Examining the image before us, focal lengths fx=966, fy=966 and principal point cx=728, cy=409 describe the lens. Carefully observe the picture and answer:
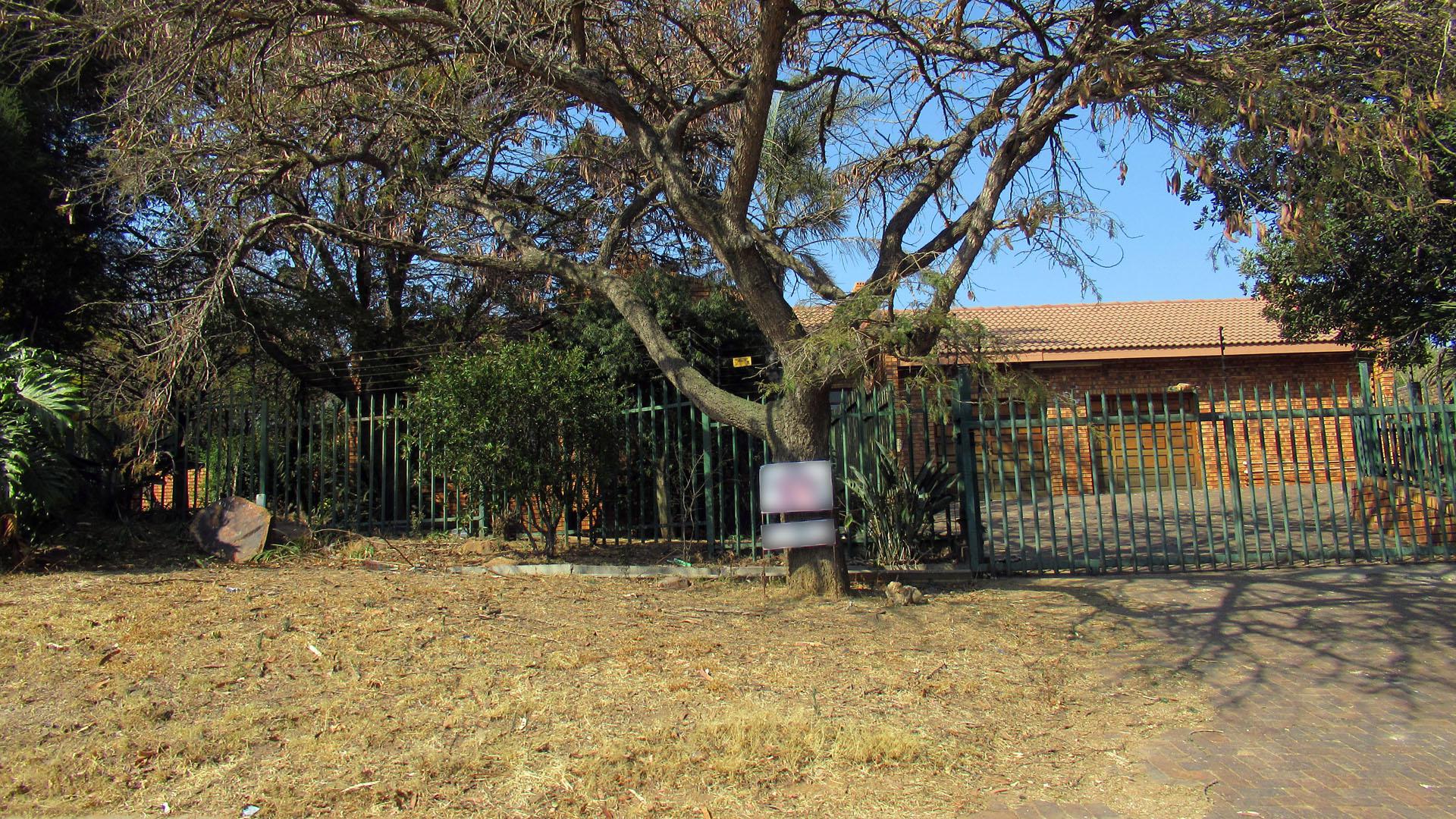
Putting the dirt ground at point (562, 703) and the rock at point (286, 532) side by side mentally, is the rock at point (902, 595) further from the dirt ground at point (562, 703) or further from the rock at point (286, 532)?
the rock at point (286, 532)

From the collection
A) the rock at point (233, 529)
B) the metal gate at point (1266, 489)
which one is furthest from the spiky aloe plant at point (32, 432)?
the metal gate at point (1266, 489)

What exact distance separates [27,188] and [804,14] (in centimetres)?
907

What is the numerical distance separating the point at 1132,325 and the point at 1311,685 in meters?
14.7

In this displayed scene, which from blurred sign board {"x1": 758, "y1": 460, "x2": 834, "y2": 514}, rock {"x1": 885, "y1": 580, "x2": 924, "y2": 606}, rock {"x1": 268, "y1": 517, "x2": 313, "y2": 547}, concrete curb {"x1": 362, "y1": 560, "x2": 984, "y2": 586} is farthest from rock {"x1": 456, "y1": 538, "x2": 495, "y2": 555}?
rock {"x1": 885, "y1": 580, "x2": 924, "y2": 606}

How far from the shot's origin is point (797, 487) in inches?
291

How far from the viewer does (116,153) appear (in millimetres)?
9766

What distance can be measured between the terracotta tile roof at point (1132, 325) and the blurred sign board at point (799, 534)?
9.76m

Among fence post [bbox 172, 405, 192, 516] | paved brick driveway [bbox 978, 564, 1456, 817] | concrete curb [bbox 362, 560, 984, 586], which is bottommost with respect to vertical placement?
paved brick driveway [bbox 978, 564, 1456, 817]

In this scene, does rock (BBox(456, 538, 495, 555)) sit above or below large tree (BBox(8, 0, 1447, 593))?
below

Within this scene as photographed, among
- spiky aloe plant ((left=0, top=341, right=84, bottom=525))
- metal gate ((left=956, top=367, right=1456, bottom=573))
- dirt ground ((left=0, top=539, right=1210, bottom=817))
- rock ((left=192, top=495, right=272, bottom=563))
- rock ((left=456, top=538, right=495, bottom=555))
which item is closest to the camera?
dirt ground ((left=0, top=539, right=1210, bottom=817))

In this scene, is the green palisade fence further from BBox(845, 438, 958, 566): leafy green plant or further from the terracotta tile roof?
the terracotta tile roof

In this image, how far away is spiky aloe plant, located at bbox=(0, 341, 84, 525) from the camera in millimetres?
8258

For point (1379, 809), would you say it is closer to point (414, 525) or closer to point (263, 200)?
point (414, 525)

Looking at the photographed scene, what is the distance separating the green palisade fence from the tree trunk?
27.9 inches
